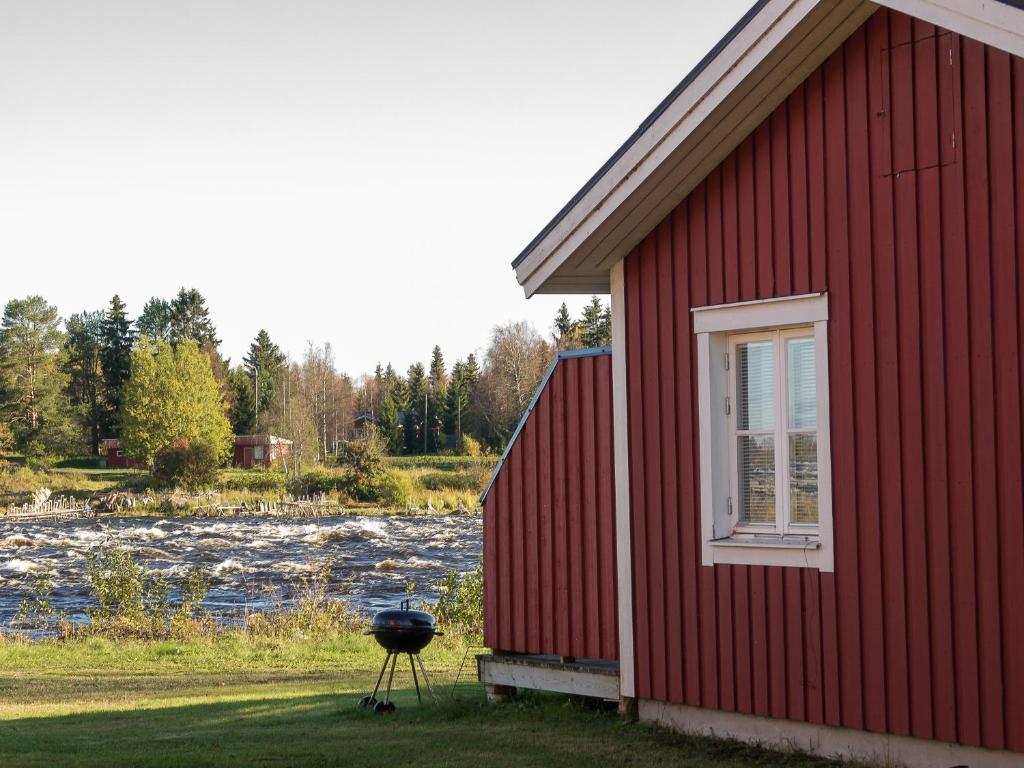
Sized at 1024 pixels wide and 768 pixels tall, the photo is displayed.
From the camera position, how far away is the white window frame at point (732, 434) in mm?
7637

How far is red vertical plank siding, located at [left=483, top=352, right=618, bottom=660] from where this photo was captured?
9250 mm

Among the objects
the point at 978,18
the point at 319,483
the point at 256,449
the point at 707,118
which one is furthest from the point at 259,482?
the point at 978,18

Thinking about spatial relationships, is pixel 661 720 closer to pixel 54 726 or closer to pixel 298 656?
pixel 54 726

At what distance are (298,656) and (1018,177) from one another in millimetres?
11340

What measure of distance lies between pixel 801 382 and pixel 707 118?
1796mm

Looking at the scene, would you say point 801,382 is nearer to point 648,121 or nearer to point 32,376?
point 648,121

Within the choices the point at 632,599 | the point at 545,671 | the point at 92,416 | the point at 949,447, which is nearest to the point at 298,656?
the point at 545,671

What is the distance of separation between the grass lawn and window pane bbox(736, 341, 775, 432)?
→ 214 centimetres

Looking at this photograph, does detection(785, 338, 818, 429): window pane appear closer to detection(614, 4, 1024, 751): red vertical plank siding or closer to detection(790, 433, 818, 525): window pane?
detection(790, 433, 818, 525): window pane

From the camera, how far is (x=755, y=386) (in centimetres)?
816

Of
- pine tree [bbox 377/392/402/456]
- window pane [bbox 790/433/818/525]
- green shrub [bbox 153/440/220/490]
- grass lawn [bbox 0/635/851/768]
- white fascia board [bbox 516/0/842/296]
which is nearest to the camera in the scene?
white fascia board [bbox 516/0/842/296]

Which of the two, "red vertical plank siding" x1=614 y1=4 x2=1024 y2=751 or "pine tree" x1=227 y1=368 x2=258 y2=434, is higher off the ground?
"pine tree" x1=227 y1=368 x2=258 y2=434

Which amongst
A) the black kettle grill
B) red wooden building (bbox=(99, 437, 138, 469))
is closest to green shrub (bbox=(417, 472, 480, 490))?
red wooden building (bbox=(99, 437, 138, 469))

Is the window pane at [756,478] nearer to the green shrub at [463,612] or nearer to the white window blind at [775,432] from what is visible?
the white window blind at [775,432]
